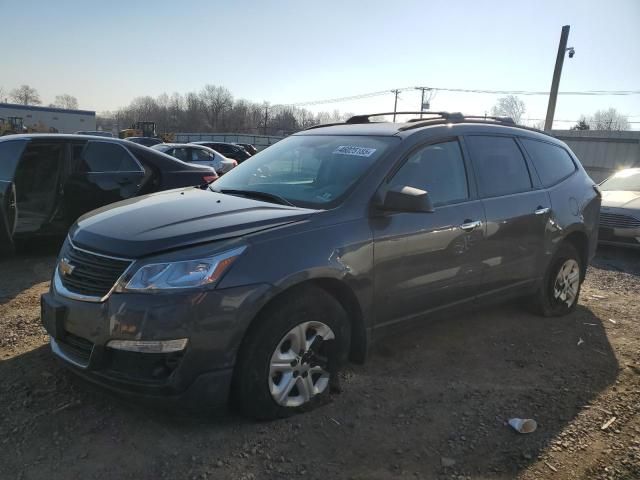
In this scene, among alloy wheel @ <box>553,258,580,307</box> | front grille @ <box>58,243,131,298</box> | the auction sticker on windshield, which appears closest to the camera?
front grille @ <box>58,243,131,298</box>

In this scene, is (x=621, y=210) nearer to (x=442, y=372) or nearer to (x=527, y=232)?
(x=527, y=232)

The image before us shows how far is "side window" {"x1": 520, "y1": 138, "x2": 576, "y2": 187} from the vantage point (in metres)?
4.80

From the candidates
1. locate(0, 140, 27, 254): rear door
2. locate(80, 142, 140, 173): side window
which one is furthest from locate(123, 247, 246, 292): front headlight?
locate(80, 142, 140, 173): side window

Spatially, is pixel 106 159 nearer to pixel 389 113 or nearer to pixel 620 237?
pixel 389 113

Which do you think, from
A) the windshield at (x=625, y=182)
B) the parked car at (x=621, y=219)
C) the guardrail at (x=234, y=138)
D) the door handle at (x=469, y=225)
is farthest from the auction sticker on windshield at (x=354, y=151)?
the guardrail at (x=234, y=138)

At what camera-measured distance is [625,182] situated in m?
9.77

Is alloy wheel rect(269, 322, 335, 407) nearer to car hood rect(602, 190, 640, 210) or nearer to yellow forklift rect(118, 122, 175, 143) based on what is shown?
car hood rect(602, 190, 640, 210)

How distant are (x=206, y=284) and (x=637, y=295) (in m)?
5.62

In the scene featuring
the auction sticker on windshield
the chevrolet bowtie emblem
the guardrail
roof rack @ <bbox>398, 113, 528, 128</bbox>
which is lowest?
the chevrolet bowtie emblem

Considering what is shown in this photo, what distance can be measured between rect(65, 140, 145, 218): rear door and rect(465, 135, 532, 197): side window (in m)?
4.34

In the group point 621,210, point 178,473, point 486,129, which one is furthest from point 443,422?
point 621,210

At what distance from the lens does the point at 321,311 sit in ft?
10.0

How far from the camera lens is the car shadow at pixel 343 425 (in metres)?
2.63

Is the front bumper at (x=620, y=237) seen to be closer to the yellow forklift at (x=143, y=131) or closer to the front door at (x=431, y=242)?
the front door at (x=431, y=242)
